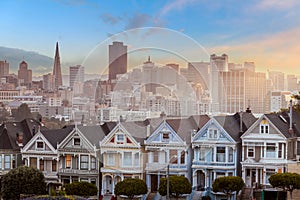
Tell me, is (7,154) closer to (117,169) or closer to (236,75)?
(117,169)

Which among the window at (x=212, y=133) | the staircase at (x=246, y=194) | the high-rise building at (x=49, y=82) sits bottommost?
the staircase at (x=246, y=194)

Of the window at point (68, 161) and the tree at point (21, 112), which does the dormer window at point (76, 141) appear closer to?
the window at point (68, 161)

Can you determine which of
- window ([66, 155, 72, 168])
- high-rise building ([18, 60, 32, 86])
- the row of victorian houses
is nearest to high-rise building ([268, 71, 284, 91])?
the row of victorian houses

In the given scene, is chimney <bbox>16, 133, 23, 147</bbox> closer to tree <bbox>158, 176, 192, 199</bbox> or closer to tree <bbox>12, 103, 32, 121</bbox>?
tree <bbox>158, 176, 192, 199</bbox>

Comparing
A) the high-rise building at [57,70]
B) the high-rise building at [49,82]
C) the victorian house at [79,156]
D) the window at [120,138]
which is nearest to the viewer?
the window at [120,138]

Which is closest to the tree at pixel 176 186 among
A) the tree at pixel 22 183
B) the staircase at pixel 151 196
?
the staircase at pixel 151 196

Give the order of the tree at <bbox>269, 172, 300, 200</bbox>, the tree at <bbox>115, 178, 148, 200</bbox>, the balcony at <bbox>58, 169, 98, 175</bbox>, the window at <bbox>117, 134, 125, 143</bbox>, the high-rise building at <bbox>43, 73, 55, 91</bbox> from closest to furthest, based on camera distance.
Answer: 1. the tree at <bbox>269, 172, 300, 200</bbox>
2. the tree at <bbox>115, 178, 148, 200</bbox>
3. the window at <bbox>117, 134, 125, 143</bbox>
4. the balcony at <bbox>58, 169, 98, 175</bbox>
5. the high-rise building at <bbox>43, 73, 55, 91</bbox>

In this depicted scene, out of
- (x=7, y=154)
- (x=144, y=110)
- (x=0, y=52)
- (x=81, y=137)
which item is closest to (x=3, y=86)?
(x=0, y=52)
